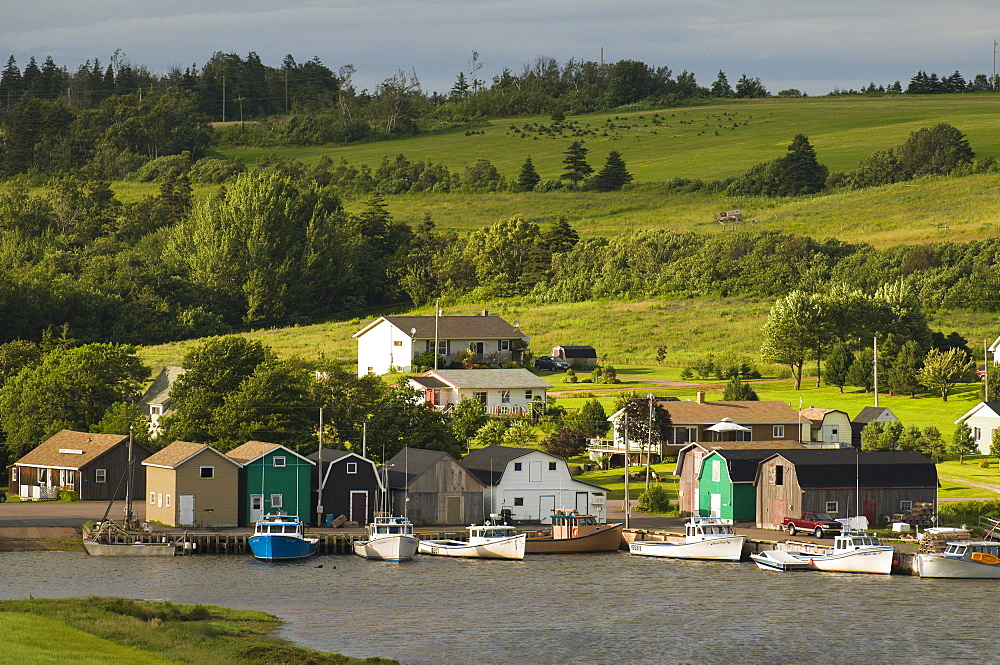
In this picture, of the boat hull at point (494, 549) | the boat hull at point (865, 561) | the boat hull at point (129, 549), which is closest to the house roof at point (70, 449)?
the boat hull at point (129, 549)

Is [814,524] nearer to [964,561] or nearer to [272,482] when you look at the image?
[964,561]

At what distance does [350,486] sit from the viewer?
70.1 metres

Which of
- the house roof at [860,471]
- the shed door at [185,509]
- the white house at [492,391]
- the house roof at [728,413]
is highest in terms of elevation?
the white house at [492,391]

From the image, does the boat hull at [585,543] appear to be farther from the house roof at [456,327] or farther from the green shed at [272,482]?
the house roof at [456,327]

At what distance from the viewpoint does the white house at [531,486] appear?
70938 mm

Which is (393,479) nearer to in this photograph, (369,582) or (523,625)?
(369,582)

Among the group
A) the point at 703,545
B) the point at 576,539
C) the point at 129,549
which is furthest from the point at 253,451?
the point at 703,545

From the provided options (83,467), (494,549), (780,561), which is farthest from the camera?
(83,467)

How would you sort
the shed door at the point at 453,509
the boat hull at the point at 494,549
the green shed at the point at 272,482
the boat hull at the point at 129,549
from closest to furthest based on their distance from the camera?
the boat hull at the point at 129,549
the boat hull at the point at 494,549
the green shed at the point at 272,482
the shed door at the point at 453,509

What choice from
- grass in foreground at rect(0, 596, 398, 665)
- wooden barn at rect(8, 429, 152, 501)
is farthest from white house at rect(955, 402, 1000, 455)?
grass in foreground at rect(0, 596, 398, 665)

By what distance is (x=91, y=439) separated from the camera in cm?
7931

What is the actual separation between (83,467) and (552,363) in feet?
158

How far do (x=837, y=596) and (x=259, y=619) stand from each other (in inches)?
875

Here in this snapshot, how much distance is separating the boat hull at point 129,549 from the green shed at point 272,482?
657 cm
